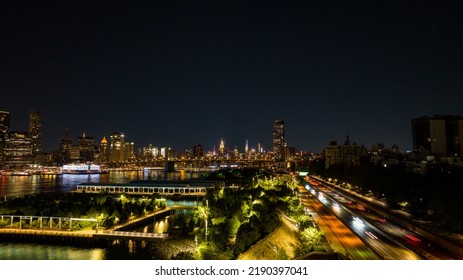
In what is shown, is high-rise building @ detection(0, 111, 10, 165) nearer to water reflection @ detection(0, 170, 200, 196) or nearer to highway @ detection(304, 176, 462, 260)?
water reflection @ detection(0, 170, 200, 196)

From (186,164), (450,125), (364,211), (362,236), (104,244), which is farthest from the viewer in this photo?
(186,164)

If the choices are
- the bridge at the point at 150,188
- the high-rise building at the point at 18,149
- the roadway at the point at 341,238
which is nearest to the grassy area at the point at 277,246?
the roadway at the point at 341,238

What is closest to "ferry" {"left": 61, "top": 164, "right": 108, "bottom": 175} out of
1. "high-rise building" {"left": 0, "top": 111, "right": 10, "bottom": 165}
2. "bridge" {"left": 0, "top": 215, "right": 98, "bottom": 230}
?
"high-rise building" {"left": 0, "top": 111, "right": 10, "bottom": 165}

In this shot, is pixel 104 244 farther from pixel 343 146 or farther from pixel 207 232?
pixel 343 146

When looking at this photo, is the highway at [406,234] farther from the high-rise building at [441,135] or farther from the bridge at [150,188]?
the high-rise building at [441,135]

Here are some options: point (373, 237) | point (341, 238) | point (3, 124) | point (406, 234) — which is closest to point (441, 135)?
point (406, 234)

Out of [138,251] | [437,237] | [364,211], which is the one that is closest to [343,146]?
[364,211]
